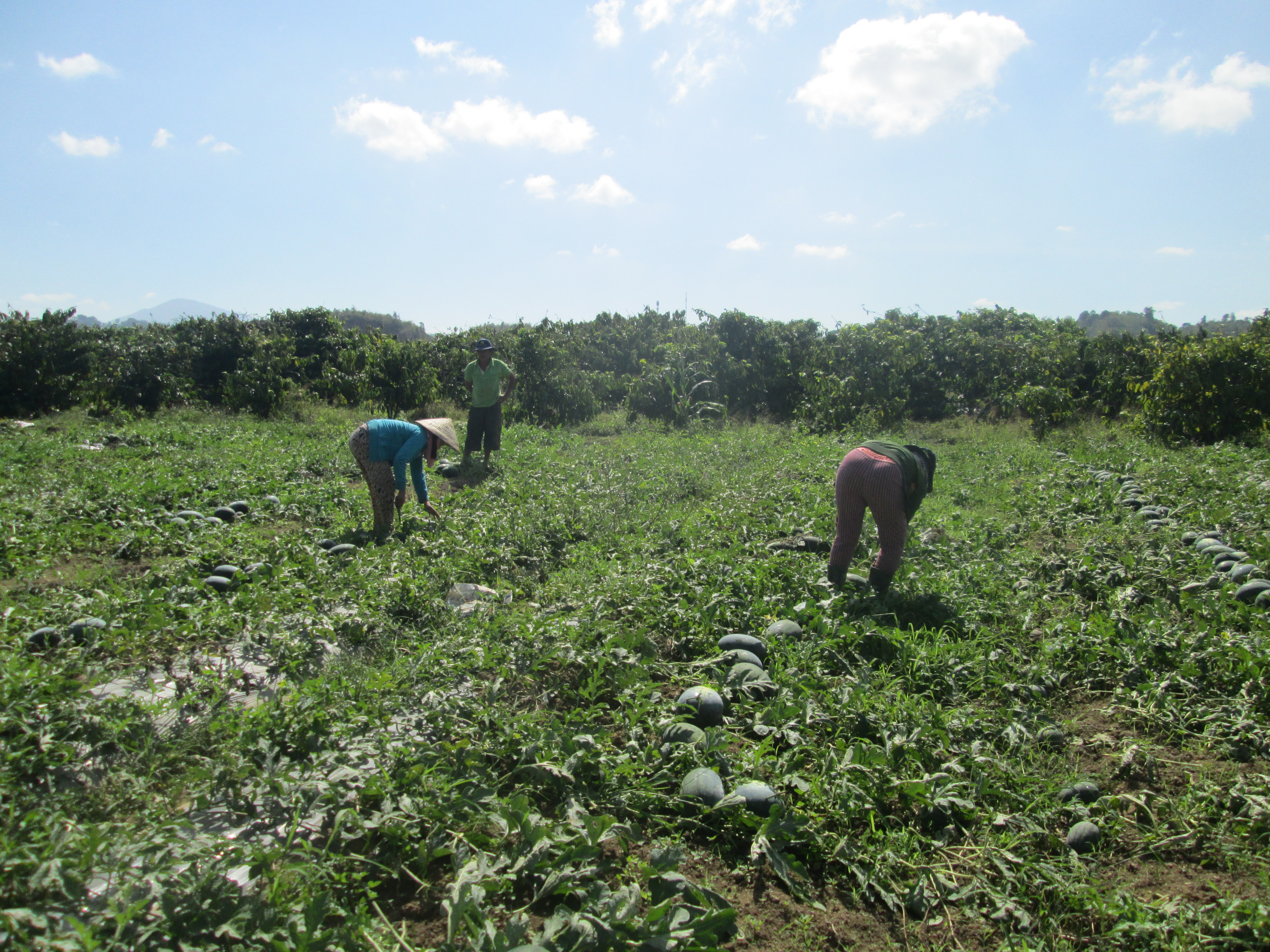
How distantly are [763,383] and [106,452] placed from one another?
13834mm

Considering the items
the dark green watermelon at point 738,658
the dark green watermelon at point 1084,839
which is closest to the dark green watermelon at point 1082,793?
the dark green watermelon at point 1084,839

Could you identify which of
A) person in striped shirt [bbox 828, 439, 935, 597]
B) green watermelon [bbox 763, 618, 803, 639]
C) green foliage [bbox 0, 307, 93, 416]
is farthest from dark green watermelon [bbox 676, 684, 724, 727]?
green foliage [bbox 0, 307, 93, 416]

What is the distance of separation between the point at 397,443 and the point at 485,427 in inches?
149

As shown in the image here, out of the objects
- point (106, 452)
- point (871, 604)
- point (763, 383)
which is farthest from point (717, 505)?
point (763, 383)

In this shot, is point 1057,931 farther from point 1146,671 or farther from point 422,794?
point 422,794

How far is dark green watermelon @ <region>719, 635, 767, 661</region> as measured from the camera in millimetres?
3955

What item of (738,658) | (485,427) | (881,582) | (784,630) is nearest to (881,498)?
(881,582)

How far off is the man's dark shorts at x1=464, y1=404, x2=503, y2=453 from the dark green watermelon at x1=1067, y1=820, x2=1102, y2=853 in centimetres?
812

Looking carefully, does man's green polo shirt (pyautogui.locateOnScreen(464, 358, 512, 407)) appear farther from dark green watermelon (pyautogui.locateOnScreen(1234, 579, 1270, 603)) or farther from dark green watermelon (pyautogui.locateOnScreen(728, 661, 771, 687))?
dark green watermelon (pyautogui.locateOnScreen(1234, 579, 1270, 603))

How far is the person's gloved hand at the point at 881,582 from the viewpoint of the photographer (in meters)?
4.78

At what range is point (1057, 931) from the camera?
2.28 meters

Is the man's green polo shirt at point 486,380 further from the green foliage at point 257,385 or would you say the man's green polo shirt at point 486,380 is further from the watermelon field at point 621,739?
the green foliage at point 257,385

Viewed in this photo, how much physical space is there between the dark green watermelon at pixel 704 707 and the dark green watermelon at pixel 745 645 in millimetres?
592

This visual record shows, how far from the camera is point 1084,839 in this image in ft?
8.72
